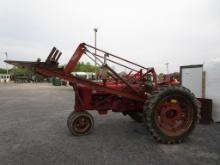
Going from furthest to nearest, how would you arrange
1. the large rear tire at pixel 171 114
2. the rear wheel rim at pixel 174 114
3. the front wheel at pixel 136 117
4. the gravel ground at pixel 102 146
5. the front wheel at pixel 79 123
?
the front wheel at pixel 136 117 → the front wheel at pixel 79 123 → the rear wheel rim at pixel 174 114 → the large rear tire at pixel 171 114 → the gravel ground at pixel 102 146

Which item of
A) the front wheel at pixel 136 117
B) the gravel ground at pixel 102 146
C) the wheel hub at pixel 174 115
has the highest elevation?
the wheel hub at pixel 174 115

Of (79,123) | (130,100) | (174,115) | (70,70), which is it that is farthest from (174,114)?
(70,70)

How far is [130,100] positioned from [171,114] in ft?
3.69

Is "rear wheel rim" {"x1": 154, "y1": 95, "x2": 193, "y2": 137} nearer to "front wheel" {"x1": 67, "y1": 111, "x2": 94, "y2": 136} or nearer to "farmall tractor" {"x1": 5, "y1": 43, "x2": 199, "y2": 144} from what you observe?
"farmall tractor" {"x1": 5, "y1": 43, "x2": 199, "y2": 144}

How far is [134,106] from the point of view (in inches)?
259

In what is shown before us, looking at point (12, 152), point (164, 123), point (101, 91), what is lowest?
point (12, 152)

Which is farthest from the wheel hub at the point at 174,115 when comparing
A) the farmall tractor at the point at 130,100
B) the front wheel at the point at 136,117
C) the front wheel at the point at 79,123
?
the front wheel at the point at 79,123

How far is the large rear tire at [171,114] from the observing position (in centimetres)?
549

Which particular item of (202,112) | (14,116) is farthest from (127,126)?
(14,116)

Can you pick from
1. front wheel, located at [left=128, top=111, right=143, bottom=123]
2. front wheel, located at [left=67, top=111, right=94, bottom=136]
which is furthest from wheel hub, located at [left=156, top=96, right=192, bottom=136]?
front wheel, located at [left=67, top=111, right=94, bottom=136]

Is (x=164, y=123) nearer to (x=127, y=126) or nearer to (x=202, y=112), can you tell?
(x=127, y=126)

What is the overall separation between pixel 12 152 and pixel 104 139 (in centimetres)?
201

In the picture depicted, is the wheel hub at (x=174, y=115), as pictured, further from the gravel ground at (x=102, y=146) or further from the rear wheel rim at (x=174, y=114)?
the gravel ground at (x=102, y=146)

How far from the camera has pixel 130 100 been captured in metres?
6.53
